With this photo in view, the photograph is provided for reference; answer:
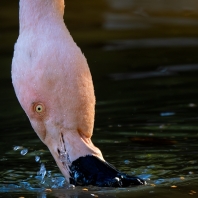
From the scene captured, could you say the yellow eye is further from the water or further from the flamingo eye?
the water

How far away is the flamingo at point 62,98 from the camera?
5109mm

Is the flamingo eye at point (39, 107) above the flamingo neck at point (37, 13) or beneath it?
beneath

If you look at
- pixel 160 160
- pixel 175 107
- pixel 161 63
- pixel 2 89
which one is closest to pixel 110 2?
pixel 161 63

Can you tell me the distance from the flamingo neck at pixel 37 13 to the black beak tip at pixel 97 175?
974mm

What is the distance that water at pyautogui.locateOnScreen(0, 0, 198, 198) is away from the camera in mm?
5215

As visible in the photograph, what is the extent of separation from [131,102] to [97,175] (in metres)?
2.53

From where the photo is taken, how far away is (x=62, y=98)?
514cm

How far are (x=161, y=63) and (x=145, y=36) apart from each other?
5.67 feet

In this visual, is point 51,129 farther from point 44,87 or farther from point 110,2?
point 110,2

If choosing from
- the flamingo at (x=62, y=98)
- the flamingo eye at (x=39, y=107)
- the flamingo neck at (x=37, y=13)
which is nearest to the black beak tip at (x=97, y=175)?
the flamingo at (x=62, y=98)

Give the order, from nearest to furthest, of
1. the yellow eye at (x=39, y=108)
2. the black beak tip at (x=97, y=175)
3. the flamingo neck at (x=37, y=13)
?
the black beak tip at (x=97, y=175) < the yellow eye at (x=39, y=108) < the flamingo neck at (x=37, y=13)

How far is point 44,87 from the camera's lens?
5137 mm

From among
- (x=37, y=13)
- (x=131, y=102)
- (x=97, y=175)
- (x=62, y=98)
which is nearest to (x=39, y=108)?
(x=62, y=98)

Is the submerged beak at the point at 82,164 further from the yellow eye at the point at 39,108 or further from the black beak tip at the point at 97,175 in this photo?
the yellow eye at the point at 39,108
